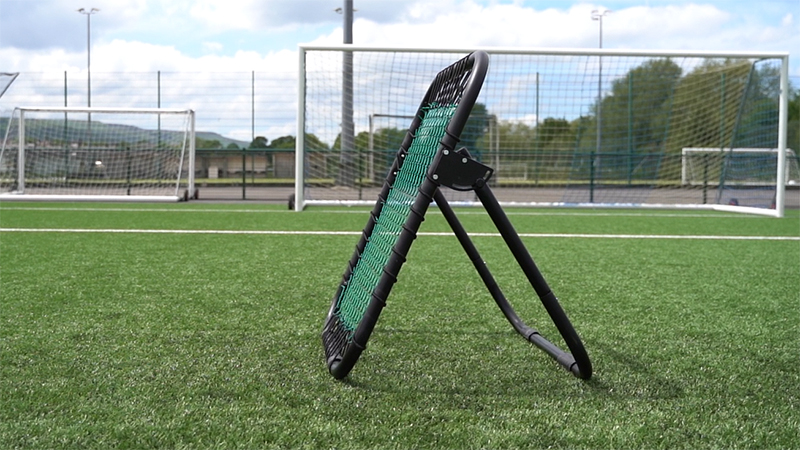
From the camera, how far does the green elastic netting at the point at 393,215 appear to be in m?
2.30

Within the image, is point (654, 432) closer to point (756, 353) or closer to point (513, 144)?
point (756, 353)

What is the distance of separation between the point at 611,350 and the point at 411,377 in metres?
0.87

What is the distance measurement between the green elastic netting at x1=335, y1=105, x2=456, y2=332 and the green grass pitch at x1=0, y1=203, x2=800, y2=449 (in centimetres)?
23

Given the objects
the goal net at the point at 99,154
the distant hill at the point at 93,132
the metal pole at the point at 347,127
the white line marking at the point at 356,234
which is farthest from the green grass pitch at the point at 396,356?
the distant hill at the point at 93,132

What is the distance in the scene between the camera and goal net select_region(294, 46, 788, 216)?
1148 cm

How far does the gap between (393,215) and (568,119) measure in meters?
11.0

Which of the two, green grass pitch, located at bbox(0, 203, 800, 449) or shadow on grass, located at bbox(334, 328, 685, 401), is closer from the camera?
green grass pitch, located at bbox(0, 203, 800, 449)

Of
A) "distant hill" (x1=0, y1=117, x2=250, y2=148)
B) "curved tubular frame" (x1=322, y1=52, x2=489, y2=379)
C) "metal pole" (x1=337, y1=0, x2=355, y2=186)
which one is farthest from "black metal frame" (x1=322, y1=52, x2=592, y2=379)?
"distant hill" (x1=0, y1=117, x2=250, y2=148)

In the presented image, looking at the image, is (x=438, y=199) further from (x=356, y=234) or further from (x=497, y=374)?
(x=356, y=234)

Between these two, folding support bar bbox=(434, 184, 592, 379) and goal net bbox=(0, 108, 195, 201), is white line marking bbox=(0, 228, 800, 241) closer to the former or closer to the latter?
folding support bar bbox=(434, 184, 592, 379)

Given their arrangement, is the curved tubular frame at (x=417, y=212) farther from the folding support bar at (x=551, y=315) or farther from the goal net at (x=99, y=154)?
the goal net at (x=99, y=154)

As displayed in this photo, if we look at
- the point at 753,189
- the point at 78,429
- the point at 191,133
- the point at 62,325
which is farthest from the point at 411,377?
the point at 191,133

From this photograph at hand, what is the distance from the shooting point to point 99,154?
16359mm

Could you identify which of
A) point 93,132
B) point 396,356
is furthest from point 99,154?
point 396,356
